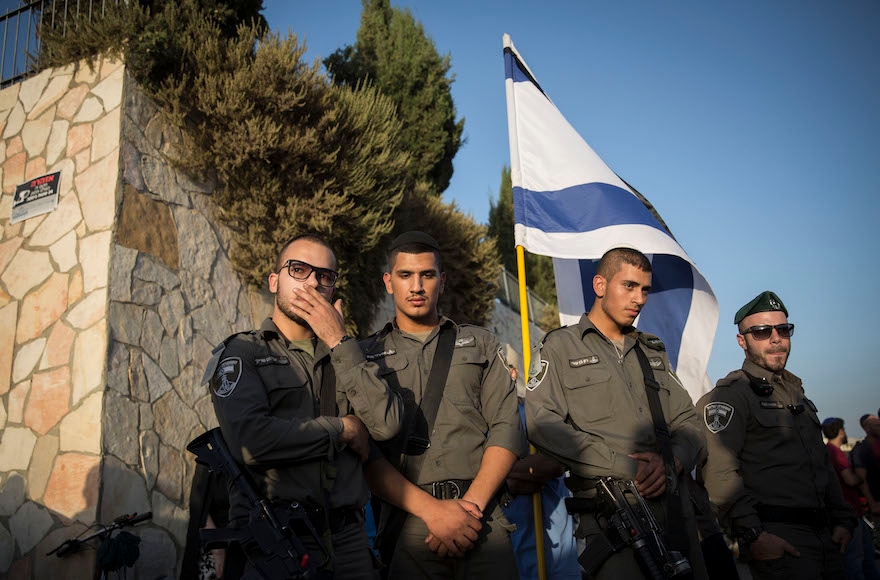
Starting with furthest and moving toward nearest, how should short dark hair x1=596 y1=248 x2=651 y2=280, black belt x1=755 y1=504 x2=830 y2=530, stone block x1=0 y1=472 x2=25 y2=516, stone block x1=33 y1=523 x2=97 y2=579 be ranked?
1. stone block x1=0 y1=472 x2=25 y2=516
2. stone block x1=33 y1=523 x2=97 y2=579
3. black belt x1=755 y1=504 x2=830 y2=530
4. short dark hair x1=596 y1=248 x2=651 y2=280

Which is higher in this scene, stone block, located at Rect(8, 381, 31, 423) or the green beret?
the green beret

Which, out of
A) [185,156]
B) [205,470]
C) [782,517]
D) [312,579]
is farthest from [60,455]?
[782,517]

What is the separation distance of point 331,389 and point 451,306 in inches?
263

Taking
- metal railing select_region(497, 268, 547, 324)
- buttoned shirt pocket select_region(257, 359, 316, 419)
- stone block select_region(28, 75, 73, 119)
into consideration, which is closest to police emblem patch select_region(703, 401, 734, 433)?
buttoned shirt pocket select_region(257, 359, 316, 419)

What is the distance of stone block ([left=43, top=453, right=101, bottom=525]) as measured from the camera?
5.14 metres

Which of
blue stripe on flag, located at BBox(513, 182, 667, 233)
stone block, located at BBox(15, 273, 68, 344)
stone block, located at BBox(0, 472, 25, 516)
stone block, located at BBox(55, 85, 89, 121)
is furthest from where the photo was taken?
stone block, located at BBox(55, 85, 89, 121)

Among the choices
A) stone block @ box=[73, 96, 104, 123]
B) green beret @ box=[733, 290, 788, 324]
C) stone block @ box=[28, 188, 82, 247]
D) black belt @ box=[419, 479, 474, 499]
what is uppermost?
stone block @ box=[73, 96, 104, 123]

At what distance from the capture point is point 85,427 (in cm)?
534

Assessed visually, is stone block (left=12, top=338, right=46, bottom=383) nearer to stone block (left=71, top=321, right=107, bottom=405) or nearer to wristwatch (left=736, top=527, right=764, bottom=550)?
stone block (left=71, top=321, right=107, bottom=405)

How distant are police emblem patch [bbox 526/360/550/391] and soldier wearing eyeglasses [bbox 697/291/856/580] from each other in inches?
55.6

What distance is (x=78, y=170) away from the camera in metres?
6.34

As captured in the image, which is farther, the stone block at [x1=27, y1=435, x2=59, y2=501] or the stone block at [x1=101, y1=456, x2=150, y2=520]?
the stone block at [x1=27, y1=435, x2=59, y2=501]

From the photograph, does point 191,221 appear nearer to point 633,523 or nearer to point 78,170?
point 78,170

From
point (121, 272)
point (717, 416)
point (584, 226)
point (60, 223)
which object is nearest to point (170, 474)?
point (121, 272)
